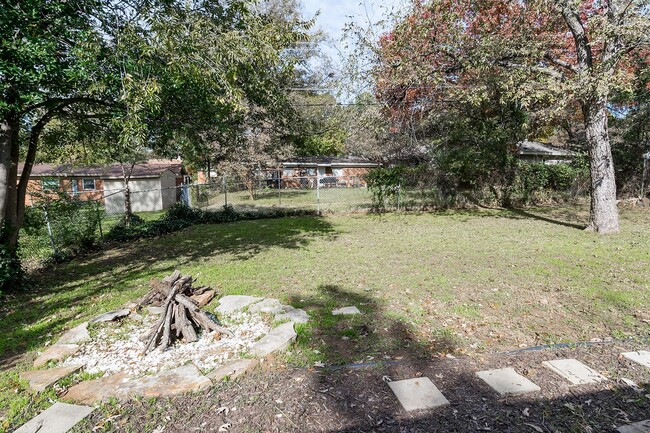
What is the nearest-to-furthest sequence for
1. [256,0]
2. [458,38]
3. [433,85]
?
[256,0] → [458,38] → [433,85]

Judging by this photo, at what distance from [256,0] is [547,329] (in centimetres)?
551

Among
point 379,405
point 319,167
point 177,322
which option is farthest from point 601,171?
point 319,167

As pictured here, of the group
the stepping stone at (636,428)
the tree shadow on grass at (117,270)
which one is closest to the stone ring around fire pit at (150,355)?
the tree shadow on grass at (117,270)

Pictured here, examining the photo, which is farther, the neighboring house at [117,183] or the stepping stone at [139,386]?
the neighboring house at [117,183]

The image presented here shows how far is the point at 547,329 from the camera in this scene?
311 centimetres

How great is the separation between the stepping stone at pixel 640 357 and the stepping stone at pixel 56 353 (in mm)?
4547

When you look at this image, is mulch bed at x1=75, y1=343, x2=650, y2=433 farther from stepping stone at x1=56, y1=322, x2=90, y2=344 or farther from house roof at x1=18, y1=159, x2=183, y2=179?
house roof at x1=18, y1=159, x2=183, y2=179

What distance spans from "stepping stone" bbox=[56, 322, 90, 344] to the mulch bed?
1.22 metres

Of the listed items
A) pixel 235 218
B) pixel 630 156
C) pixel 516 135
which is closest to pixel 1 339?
pixel 235 218

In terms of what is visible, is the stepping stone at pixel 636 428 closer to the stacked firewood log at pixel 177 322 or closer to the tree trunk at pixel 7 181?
the stacked firewood log at pixel 177 322

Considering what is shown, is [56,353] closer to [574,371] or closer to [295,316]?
[295,316]

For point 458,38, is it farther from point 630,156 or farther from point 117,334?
point 630,156

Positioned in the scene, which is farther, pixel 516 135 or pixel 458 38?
pixel 516 135

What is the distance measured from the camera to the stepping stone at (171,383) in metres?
2.26
